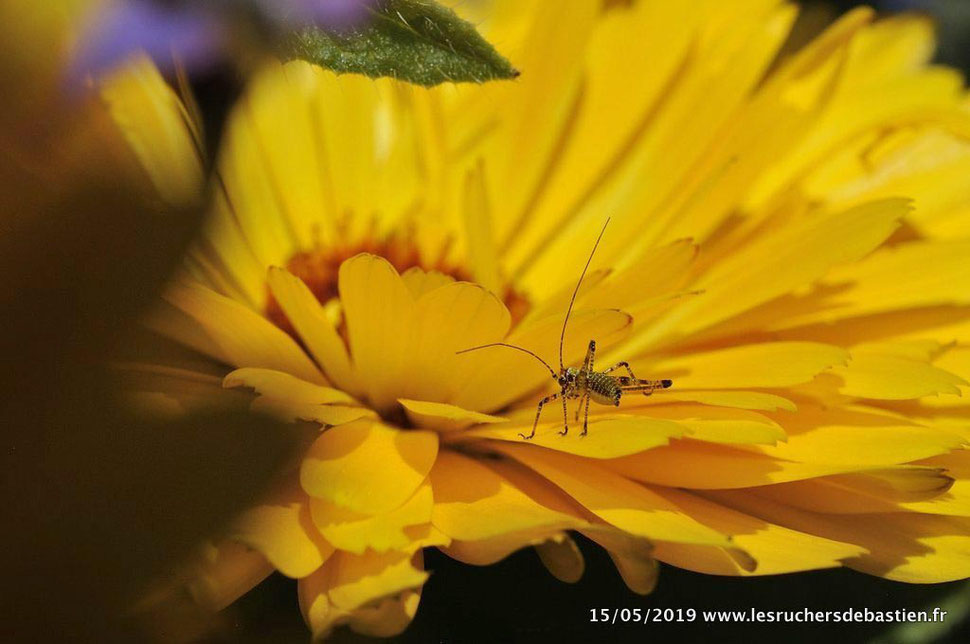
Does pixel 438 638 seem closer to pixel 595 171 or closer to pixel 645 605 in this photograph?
pixel 645 605

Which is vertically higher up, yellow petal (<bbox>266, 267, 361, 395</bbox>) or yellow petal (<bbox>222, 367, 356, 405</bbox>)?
yellow petal (<bbox>266, 267, 361, 395</bbox>)

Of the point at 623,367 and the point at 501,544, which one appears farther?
the point at 623,367

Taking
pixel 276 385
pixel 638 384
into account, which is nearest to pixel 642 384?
pixel 638 384

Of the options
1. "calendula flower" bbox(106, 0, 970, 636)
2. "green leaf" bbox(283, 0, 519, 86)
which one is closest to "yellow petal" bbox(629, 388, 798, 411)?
"calendula flower" bbox(106, 0, 970, 636)

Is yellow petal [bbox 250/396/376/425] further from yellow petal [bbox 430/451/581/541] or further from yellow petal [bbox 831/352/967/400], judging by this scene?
yellow petal [bbox 831/352/967/400]

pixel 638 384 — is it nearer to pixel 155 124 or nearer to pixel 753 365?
pixel 753 365

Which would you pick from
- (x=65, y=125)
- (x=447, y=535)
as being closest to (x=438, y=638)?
(x=447, y=535)

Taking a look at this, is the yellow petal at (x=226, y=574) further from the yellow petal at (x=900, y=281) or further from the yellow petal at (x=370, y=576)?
the yellow petal at (x=900, y=281)
